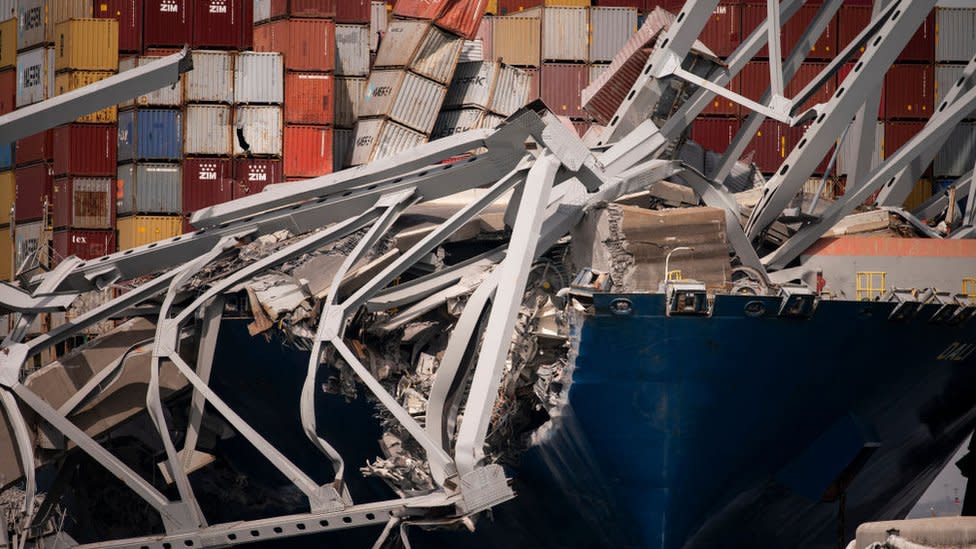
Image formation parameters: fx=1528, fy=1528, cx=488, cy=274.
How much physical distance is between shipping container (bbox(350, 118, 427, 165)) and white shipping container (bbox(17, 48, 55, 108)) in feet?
32.5

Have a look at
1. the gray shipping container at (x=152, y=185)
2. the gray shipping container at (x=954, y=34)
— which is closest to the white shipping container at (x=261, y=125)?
the gray shipping container at (x=152, y=185)

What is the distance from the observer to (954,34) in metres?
38.2

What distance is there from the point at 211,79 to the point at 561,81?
339 inches

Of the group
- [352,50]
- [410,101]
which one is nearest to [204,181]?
[352,50]

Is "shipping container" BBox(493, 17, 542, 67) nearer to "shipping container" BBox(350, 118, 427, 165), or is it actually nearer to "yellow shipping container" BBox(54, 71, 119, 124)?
"shipping container" BBox(350, 118, 427, 165)

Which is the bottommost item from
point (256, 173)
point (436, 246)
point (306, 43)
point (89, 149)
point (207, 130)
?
point (256, 173)

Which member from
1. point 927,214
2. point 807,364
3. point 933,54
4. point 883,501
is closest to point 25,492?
point 807,364

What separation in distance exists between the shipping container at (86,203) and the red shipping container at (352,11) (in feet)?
23.6

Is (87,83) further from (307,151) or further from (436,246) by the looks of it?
(436,246)

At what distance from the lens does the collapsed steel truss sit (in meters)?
19.4

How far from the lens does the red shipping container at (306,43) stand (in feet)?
120

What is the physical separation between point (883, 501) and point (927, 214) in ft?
20.9

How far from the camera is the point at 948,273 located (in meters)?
22.8

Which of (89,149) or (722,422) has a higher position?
(89,149)
